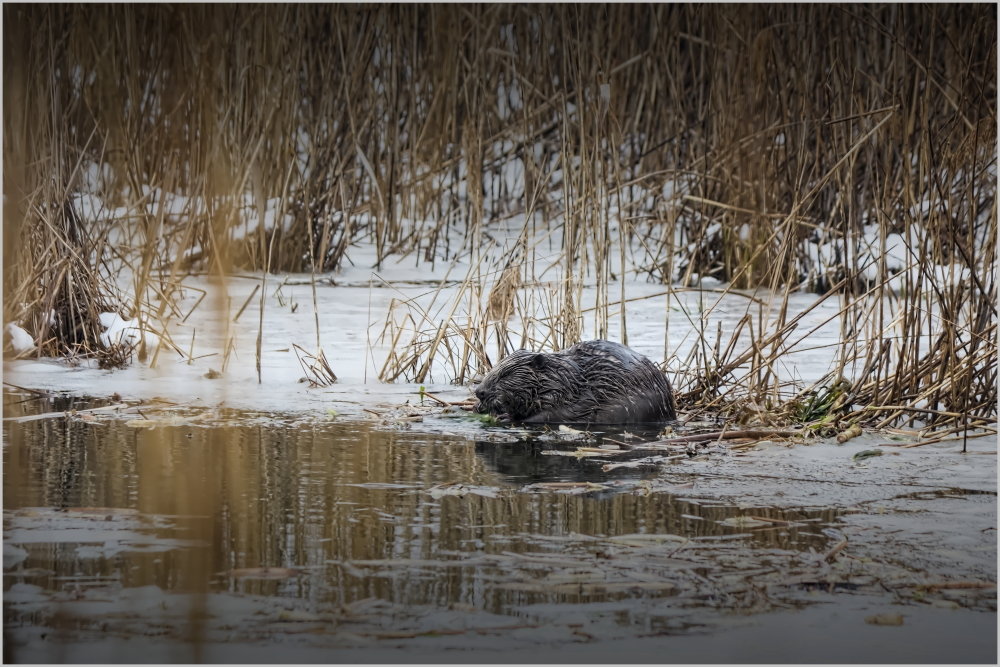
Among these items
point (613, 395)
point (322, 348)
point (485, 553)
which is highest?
point (322, 348)

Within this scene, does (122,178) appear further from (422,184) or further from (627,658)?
(627,658)

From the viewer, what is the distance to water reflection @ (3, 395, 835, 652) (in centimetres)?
248

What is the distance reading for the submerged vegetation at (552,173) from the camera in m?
4.48

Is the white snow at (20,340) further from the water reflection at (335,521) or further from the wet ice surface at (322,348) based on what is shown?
the water reflection at (335,521)

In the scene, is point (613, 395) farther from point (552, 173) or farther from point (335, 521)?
point (552, 173)

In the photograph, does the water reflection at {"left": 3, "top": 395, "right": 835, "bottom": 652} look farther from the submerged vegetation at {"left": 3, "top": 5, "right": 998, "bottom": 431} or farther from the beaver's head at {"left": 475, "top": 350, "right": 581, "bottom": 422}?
the submerged vegetation at {"left": 3, "top": 5, "right": 998, "bottom": 431}

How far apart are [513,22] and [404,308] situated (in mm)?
2170

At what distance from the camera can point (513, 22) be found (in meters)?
7.96

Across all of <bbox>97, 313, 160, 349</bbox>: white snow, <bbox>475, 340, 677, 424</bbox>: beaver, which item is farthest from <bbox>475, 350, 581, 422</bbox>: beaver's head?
<bbox>97, 313, 160, 349</bbox>: white snow

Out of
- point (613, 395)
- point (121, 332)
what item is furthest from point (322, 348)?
point (613, 395)

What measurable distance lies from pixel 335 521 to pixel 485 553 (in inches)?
18.7

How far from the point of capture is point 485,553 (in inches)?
107

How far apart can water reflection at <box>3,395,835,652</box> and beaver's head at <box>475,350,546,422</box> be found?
0.55 meters

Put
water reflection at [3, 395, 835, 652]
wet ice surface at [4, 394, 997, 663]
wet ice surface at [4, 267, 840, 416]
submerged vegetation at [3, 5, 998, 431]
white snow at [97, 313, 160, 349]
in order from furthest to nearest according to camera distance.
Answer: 1. white snow at [97, 313, 160, 349]
2. wet ice surface at [4, 267, 840, 416]
3. submerged vegetation at [3, 5, 998, 431]
4. water reflection at [3, 395, 835, 652]
5. wet ice surface at [4, 394, 997, 663]
